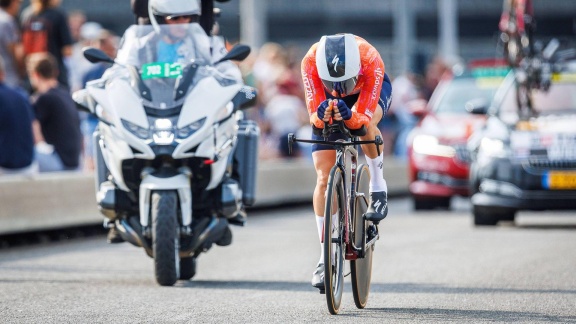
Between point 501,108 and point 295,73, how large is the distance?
25.7 feet

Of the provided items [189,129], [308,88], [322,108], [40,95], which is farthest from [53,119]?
[322,108]

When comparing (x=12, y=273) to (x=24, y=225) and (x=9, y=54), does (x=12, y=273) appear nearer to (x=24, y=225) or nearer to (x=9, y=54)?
(x=24, y=225)

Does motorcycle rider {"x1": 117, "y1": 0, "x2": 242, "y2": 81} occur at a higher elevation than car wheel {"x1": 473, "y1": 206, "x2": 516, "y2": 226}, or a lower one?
higher

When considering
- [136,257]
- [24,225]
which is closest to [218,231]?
[136,257]

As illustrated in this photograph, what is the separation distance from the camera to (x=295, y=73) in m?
25.1

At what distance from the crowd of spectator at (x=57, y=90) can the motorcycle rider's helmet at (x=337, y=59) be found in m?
6.53

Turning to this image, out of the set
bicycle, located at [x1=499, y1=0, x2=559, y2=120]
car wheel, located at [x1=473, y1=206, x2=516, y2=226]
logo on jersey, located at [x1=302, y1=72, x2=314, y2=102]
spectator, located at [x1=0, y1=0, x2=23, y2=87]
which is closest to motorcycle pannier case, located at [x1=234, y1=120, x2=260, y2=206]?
logo on jersey, located at [x1=302, y1=72, x2=314, y2=102]

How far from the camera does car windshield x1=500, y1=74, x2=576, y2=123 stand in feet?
56.7

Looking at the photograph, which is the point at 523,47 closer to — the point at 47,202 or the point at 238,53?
the point at 47,202

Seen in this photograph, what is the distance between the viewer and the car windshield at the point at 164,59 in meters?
11.0

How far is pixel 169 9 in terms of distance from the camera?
452 inches

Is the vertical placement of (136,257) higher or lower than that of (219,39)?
lower

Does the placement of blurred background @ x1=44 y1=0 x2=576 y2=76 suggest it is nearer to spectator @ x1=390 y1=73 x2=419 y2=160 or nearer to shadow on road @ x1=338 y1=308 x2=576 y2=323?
spectator @ x1=390 y1=73 x2=419 y2=160

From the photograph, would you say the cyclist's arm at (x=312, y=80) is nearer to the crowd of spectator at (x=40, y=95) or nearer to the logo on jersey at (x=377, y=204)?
the logo on jersey at (x=377, y=204)
